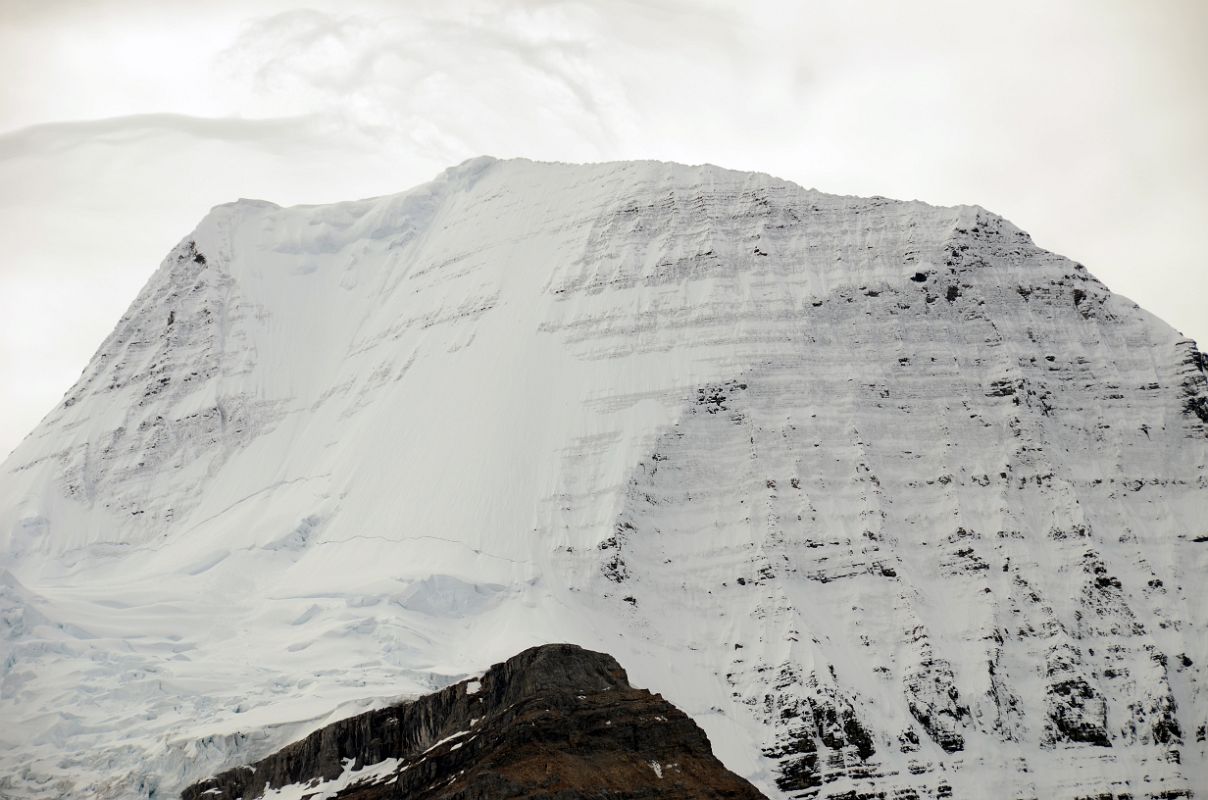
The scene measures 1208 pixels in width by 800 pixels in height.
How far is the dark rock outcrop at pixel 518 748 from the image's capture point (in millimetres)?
98562

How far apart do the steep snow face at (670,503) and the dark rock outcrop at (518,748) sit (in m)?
7.38

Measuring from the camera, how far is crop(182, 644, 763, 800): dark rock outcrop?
9856 centimetres

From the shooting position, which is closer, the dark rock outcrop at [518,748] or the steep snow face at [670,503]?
the dark rock outcrop at [518,748]

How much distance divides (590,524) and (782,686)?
24423 mm

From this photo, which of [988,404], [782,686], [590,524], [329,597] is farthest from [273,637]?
[988,404]

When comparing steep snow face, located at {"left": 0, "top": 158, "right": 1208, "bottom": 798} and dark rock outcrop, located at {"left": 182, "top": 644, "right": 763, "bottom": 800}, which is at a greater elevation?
steep snow face, located at {"left": 0, "top": 158, "right": 1208, "bottom": 798}

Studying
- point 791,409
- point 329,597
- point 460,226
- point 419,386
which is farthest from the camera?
point 460,226

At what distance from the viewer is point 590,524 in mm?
149625

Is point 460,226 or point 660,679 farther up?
point 460,226

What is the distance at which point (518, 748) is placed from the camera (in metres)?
99.8

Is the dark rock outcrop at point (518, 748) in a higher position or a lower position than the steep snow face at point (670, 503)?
lower

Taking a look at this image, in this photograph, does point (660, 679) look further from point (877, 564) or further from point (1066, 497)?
point (1066, 497)

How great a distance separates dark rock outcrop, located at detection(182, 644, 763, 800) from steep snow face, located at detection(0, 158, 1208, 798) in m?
7.38

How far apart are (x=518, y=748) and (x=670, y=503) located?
179 ft
